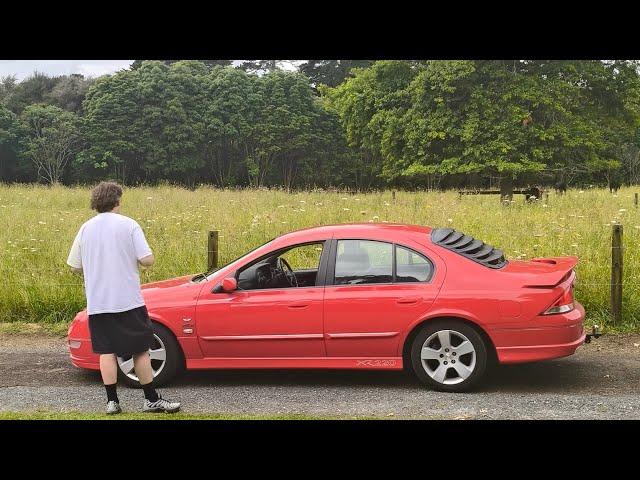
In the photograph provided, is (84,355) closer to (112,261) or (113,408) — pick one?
(113,408)

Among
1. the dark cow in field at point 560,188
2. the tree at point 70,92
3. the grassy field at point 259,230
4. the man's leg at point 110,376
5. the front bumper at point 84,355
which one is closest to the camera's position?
the man's leg at point 110,376

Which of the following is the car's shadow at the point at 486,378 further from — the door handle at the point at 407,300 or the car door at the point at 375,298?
the door handle at the point at 407,300

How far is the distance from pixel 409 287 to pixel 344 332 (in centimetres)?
72

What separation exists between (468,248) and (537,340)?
1.07m

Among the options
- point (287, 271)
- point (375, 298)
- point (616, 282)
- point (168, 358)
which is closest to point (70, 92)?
point (616, 282)

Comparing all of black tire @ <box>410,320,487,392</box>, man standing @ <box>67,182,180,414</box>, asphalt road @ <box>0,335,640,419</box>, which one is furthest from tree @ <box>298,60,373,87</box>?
man standing @ <box>67,182,180,414</box>

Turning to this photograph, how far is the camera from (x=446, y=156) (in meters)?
36.3

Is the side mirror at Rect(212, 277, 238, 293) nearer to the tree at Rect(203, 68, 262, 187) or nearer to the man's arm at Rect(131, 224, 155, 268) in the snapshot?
the man's arm at Rect(131, 224, 155, 268)

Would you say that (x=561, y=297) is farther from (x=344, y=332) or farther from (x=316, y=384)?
(x=316, y=384)

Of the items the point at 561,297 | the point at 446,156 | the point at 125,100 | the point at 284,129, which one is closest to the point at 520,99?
the point at 446,156

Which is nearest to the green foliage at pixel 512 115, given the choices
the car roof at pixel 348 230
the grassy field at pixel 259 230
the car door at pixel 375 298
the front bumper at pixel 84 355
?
the grassy field at pixel 259 230

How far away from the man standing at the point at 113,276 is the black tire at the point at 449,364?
235cm

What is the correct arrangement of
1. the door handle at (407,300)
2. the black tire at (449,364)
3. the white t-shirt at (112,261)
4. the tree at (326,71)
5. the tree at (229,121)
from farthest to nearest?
1. the tree at (326,71)
2. the tree at (229,121)
3. the door handle at (407,300)
4. the black tire at (449,364)
5. the white t-shirt at (112,261)

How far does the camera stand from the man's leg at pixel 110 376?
6.00 m
